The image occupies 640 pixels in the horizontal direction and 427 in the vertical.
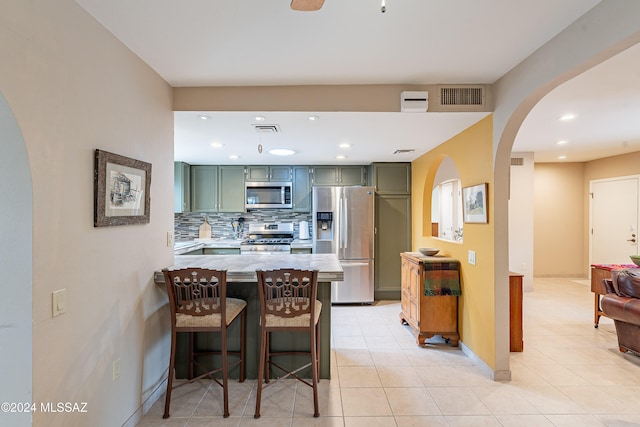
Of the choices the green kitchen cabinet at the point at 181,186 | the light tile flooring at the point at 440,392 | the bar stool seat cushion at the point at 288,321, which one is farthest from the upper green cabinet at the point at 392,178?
the bar stool seat cushion at the point at 288,321

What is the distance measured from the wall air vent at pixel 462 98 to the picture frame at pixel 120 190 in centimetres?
232

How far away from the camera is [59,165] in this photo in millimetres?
1451

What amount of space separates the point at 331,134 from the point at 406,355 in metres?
2.43

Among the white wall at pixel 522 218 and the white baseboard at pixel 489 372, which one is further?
the white wall at pixel 522 218

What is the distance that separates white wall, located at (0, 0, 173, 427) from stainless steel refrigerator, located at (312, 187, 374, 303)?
282 cm

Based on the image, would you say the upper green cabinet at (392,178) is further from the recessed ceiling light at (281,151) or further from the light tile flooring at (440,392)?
the light tile flooring at (440,392)

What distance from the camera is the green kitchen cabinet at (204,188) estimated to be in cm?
527

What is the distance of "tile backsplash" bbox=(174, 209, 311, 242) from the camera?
5559 millimetres

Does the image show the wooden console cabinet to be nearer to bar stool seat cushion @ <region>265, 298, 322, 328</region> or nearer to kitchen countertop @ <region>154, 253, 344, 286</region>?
kitchen countertop @ <region>154, 253, 344, 286</region>

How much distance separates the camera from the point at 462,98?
2.60 m

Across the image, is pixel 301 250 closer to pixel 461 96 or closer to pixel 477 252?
pixel 477 252

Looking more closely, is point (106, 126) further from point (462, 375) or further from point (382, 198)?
point (382, 198)

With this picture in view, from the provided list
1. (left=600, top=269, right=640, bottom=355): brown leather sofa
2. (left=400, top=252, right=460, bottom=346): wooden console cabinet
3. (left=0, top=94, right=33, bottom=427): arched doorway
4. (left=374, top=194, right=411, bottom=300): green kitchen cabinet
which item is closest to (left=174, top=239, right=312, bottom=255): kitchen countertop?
(left=374, top=194, right=411, bottom=300): green kitchen cabinet

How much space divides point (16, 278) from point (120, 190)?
728mm
